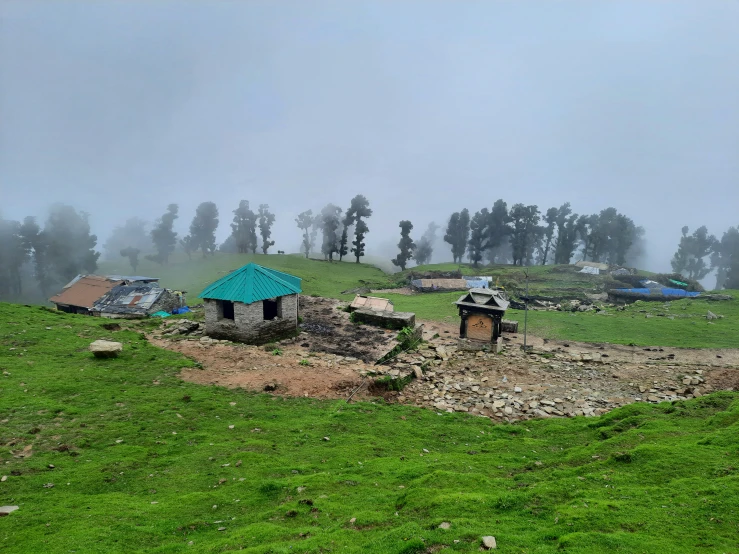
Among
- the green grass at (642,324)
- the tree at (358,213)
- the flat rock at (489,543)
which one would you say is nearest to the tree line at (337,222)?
the tree at (358,213)

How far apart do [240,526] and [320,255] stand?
9727cm

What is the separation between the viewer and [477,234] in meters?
84.8

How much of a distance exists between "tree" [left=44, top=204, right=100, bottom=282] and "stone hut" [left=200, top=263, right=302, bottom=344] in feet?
182

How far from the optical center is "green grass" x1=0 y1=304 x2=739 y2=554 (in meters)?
6.32

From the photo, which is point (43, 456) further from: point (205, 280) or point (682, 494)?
point (205, 280)

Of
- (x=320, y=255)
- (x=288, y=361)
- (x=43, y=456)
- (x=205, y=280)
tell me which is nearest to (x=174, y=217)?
(x=205, y=280)

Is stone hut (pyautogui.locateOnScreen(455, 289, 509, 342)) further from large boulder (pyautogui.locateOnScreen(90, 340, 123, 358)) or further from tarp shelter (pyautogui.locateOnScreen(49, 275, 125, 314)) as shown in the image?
tarp shelter (pyautogui.locateOnScreen(49, 275, 125, 314))

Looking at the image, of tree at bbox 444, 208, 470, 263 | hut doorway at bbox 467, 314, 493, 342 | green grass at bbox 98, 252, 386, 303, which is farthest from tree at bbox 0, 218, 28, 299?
tree at bbox 444, 208, 470, 263

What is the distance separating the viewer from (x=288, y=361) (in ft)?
64.1

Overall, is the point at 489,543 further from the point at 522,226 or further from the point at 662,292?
the point at 522,226

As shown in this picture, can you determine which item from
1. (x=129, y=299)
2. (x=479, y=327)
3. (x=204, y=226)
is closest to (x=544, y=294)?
(x=479, y=327)

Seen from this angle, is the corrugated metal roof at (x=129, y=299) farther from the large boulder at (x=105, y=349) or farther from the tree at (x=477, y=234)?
the tree at (x=477, y=234)

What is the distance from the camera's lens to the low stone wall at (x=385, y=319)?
26.8 meters

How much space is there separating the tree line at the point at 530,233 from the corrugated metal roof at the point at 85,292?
5333cm
